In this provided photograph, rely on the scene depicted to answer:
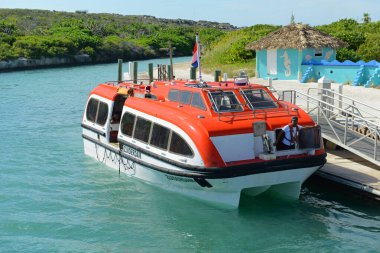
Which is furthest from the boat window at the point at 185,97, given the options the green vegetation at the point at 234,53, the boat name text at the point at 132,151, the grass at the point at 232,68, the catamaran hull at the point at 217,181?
the grass at the point at 232,68

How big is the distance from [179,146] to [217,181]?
48.3 inches

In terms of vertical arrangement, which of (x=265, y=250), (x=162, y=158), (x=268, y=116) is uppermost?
(x=268, y=116)

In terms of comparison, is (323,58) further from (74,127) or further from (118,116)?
(118,116)

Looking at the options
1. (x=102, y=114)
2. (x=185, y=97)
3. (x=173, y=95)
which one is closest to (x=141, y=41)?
(x=102, y=114)

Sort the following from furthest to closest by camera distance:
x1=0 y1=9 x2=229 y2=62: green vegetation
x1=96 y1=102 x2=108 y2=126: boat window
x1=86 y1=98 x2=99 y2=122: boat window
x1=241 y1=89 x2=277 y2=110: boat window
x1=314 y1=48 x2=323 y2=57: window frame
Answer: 1. x1=0 y1=9 x2=229 y2=62: green vegetation
2. x1=314 y1=48 x2=323 y2=57: window frame
3. x1=86 y1=98 x2=99 y2=122: boat window
4. x1=96 y1=102 x2=108 y2=126: boat window
5. x1=241 y1=89 x2=277 y2=110: boat window

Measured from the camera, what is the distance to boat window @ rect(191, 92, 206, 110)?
13541mm

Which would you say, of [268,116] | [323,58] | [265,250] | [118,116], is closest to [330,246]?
[265,250]

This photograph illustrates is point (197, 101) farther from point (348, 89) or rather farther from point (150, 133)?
point (348, 89)

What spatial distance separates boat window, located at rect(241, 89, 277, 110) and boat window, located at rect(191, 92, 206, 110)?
3.87 ft

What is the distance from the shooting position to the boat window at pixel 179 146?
41.4 feet

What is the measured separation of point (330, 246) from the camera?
11703 mm

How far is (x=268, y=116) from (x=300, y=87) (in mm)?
15987

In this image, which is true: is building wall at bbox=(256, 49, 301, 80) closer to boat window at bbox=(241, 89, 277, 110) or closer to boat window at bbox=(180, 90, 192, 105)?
boat window at bbox=(241, 89, 277, 110)

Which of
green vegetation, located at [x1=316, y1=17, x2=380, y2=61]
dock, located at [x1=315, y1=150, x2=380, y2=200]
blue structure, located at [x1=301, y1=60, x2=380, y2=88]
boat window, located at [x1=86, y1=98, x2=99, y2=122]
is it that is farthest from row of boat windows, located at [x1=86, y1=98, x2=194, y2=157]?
green vegetation, located at [x1=316, y1=17, x2=380, y2=61]
